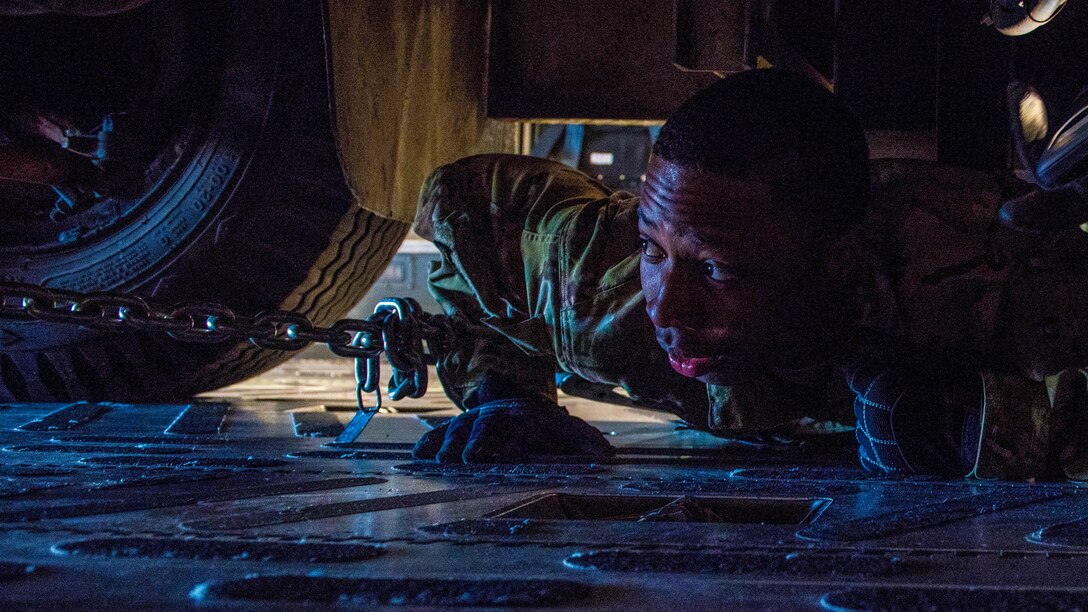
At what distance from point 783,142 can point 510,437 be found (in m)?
0.79

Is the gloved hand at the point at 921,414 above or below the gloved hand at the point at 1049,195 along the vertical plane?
below

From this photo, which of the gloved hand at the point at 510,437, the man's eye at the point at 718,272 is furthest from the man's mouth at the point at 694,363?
the gloved hand at the point at 510,437

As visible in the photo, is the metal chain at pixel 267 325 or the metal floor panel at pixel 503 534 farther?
the metal chain at pixel 267 325

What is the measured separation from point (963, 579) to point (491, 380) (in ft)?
4.96

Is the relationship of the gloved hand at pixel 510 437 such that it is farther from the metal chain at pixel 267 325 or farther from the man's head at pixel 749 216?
the man's head at pixel 749 216

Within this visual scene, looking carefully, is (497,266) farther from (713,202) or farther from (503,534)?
(503,534)

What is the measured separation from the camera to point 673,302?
1.84m

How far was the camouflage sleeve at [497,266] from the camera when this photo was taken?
8.29ft

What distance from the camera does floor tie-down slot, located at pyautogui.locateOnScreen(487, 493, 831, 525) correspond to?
168cm

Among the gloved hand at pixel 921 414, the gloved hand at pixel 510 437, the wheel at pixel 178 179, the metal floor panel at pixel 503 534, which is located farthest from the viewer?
the wheel at pixel 178 179

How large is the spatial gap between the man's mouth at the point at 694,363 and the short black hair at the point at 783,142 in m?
0.26

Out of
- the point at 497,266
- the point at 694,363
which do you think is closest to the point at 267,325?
the point at 497,266

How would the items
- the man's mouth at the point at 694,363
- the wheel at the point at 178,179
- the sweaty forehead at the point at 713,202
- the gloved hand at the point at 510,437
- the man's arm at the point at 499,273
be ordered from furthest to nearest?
the wheel at the point at 178,179, the man's arm at the point at 499,273, the gloved hand at the point at 510,437, the man's mouth at the point at 694,363, the sweaty forehead at the point at 713,202

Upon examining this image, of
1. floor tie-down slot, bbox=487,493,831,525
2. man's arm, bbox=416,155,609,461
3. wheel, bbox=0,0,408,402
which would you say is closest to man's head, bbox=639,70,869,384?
floor tie-down slot, bbox=487,493,831,525
